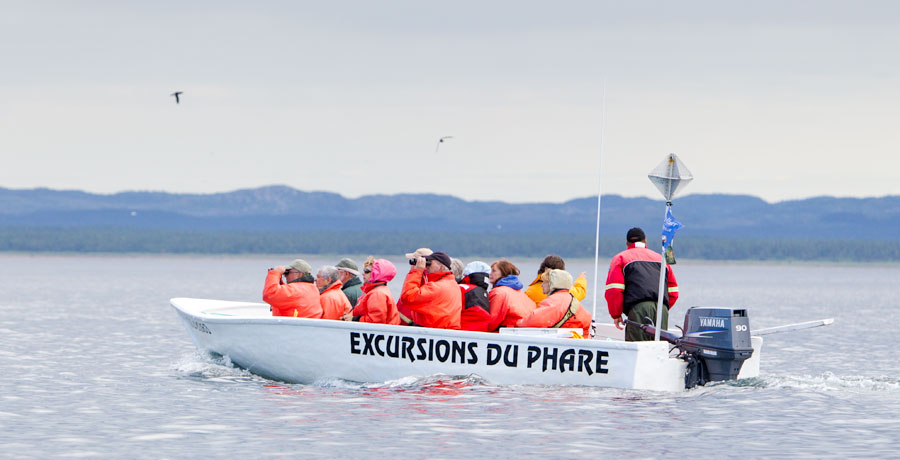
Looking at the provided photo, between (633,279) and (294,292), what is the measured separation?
14.7 feet

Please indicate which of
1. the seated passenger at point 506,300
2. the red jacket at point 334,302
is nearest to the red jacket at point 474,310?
the seated passenger at point 506,300

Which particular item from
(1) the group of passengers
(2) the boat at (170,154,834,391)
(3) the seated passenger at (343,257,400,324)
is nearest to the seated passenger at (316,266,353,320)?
(1) the group of passengers

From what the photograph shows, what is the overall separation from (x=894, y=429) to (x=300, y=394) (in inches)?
281

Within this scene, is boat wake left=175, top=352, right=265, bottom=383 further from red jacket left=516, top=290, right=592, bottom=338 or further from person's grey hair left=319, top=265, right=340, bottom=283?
red jacket left=516, top=290, right=592, bottom=338

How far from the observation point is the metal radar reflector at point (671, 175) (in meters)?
15.3

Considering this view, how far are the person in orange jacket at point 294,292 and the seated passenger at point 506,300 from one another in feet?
8.14

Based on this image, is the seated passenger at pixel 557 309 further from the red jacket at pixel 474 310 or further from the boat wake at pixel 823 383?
the boat wake at pixel 823 383

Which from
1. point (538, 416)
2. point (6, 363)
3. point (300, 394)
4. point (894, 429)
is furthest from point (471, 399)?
point (6, 363)

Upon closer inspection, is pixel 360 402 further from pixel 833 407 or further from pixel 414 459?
pixel 833 407

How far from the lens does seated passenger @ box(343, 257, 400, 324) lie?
51.8 feet

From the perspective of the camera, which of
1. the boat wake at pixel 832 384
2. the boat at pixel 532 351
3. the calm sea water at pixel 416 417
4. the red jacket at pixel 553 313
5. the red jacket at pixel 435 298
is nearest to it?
the calm sea water at pixel 416 417

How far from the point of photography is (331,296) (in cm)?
1689

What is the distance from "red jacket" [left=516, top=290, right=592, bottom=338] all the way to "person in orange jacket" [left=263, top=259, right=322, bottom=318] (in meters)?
2.91

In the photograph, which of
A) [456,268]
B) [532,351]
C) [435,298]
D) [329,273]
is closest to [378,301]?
[435,298]
